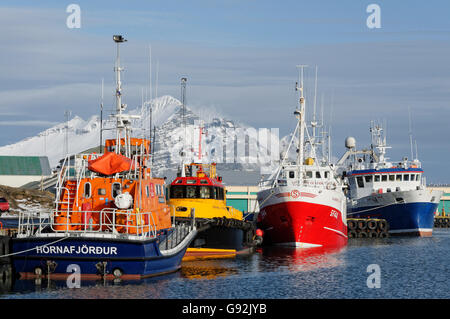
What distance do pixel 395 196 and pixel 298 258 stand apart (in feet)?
104

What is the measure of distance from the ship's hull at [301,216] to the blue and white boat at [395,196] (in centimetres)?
2053

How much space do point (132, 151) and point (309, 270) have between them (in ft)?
34.9

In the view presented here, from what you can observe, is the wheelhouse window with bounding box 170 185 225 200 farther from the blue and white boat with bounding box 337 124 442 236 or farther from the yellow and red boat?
the blue and white boat with bounding box 337 124 442 236

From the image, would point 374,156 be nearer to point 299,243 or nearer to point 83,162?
point 299,243

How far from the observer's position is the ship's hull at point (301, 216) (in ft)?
160

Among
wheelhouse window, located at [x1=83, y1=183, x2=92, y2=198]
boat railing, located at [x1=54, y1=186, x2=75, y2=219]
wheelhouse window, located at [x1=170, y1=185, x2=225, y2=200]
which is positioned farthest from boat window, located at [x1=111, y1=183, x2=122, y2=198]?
wheelhouse window, located at [x1=170, y1=185, x2=225, y2=200]

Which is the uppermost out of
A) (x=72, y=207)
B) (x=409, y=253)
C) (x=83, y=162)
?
(x=83, y=162)

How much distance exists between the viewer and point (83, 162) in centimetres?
3181

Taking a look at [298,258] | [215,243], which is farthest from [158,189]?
[298,258]

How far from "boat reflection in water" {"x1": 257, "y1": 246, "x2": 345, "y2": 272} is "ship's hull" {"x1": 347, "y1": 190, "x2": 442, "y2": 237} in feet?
69.2

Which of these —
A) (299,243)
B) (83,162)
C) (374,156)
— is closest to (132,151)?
(83,162)

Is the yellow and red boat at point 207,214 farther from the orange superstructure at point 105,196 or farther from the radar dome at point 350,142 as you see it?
the radar dome at point 350,142

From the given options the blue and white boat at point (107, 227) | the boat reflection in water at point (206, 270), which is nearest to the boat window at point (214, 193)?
the boat reflection in water at point (206, 270)
